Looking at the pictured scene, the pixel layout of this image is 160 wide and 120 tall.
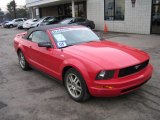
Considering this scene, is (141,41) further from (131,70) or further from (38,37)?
(131,70)

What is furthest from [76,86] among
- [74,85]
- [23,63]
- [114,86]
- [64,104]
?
[23,63]

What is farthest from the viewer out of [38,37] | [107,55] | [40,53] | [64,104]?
[38,37]

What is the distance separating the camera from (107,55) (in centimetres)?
410

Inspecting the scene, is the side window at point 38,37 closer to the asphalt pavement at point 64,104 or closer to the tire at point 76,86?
the asphalt pavement at point 64,104

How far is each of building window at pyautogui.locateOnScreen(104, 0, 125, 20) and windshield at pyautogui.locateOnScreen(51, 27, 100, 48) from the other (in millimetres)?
12565

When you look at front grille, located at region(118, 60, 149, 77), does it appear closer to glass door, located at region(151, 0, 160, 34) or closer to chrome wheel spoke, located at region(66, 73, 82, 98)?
chrome wheel spoke, located at region(66, 73, 82, 98)

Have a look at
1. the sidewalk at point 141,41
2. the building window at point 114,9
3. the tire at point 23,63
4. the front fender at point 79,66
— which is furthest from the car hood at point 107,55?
the building window at point 114,9

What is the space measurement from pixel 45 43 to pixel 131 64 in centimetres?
213

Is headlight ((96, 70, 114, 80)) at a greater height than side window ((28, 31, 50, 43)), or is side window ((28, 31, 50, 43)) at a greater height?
side window ((28, 31, 50, 43))

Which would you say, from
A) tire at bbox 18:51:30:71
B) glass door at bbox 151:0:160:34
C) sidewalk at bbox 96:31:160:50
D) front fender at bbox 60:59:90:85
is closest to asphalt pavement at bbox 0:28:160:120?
front fender at bbox 60:59:90:85

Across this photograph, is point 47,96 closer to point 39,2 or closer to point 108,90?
point 108,90

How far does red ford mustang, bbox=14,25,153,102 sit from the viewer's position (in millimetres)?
3703

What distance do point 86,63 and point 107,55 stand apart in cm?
51

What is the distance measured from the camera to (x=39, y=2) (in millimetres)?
27672
